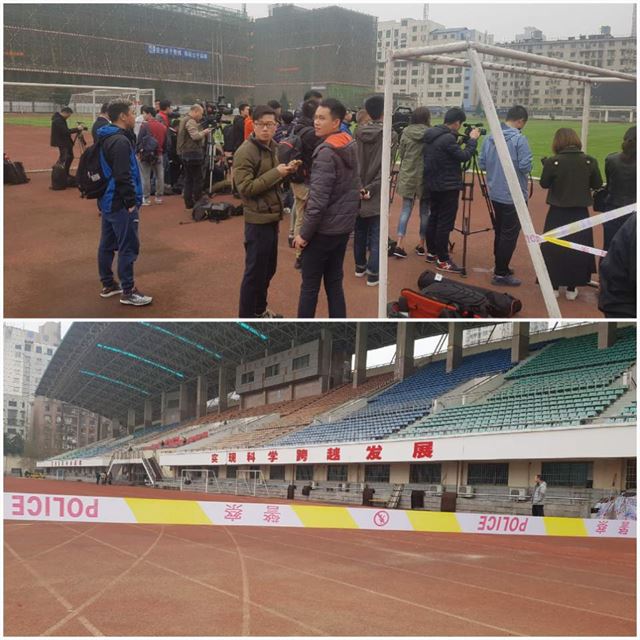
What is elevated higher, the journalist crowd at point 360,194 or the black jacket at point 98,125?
the black jacket at point 98,125

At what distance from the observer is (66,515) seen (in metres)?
4.65

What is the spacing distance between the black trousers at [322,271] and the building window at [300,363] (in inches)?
861

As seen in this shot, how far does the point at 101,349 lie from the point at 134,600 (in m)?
29.3

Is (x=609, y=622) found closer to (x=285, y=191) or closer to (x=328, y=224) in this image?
(x=328, y=224)

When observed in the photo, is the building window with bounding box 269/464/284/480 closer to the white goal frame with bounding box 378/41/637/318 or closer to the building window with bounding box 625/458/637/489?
the building window with bounding box 625/458/637/489

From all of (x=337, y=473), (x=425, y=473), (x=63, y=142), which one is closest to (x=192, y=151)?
(x=63, y=142)

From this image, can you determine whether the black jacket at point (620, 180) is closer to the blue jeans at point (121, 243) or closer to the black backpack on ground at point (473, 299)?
the black backpack on ground at point (473, 299)

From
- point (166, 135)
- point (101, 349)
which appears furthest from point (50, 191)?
point (101, 349)

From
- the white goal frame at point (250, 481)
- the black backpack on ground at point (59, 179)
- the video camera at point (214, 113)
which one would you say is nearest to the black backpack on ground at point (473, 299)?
the video camera at point (214, 113)

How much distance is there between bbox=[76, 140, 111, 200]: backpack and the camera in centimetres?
576

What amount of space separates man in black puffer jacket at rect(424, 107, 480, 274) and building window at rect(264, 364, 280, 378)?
2221 centimetres

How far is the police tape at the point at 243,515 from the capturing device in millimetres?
4625

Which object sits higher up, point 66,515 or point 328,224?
point 328,224

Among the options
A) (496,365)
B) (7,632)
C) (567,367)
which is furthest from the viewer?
(496,365)
